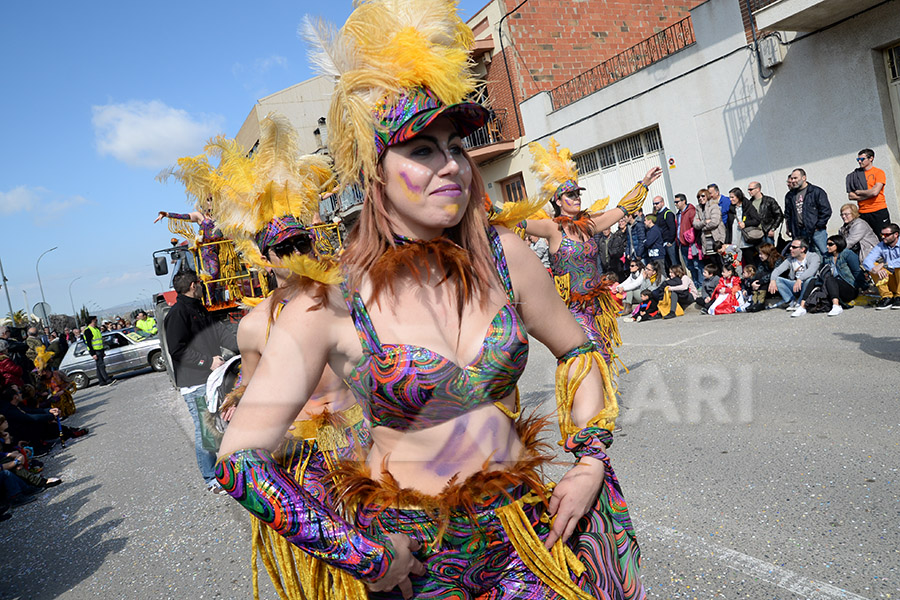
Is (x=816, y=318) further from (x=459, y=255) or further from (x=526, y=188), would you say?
(x=526, y=188)

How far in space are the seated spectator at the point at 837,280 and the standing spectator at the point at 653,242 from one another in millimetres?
3506

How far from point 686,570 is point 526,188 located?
1627 cm

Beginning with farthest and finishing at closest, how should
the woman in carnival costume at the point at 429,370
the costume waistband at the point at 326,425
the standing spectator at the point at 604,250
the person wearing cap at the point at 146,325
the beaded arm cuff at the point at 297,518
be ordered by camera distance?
1. the person wearing cap at the point at 146,325
2. the standing spectator at the point at 604,250
3. the costume waistband at the point at 326,425
4. the woman in carnival costume at the point at 429,370
5. the beaded arm cuff at the point at 297,518

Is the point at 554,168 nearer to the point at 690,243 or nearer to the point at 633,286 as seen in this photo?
the point at 690,243

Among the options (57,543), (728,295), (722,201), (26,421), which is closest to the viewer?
(57,543)

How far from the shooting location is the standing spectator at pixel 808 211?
9469 millimetres

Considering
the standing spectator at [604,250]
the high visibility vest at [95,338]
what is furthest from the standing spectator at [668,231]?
the high visibility vest at [95,338]

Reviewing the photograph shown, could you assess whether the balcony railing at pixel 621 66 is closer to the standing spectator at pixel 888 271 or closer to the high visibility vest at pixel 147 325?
the standing spectator at pixel 888 271

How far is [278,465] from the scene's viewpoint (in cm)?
145

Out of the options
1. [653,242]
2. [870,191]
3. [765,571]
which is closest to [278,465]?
[765,571]

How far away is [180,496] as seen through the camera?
6086mm

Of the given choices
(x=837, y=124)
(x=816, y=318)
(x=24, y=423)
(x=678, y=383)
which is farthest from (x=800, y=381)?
(x=24, y=423)

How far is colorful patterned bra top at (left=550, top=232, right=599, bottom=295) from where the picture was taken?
18.4ft

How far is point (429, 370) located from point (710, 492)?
2950 mm
